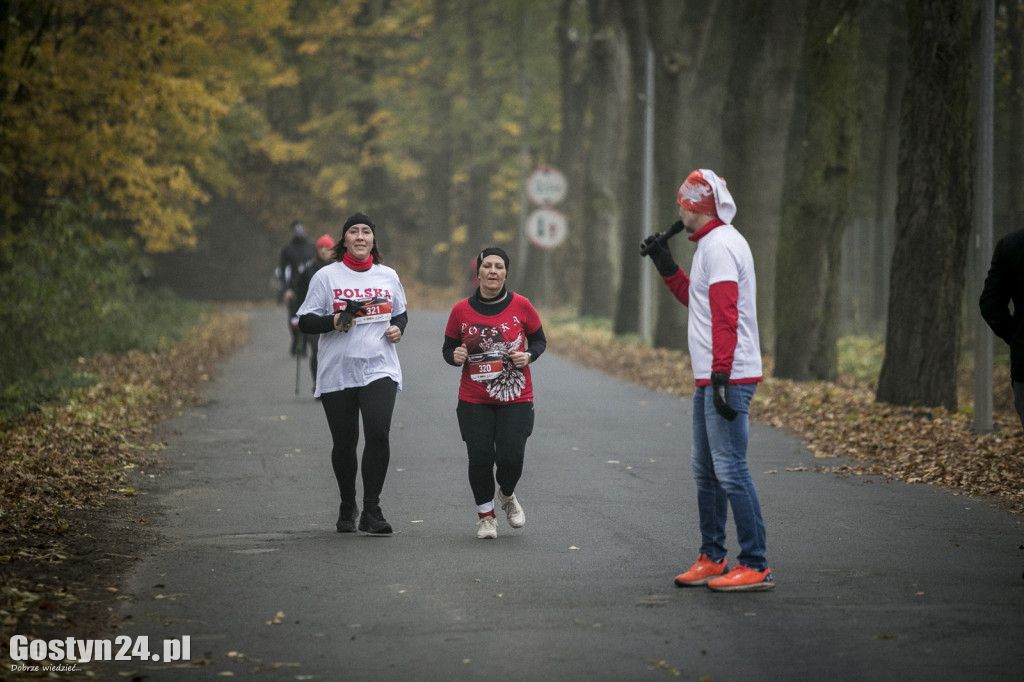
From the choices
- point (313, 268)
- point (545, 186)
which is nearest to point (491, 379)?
point (313, 268)

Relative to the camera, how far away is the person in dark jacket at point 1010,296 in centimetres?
687

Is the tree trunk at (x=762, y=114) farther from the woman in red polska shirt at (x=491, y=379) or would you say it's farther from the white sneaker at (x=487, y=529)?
the white sneaker at (x=487, y=529)

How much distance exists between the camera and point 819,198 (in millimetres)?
17766

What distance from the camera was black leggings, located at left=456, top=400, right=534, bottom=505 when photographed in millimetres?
8203

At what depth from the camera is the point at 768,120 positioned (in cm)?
2302

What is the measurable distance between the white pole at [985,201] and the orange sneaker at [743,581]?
279 inches

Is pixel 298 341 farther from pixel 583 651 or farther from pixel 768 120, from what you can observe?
pixel 583 651

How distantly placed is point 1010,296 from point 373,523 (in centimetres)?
410

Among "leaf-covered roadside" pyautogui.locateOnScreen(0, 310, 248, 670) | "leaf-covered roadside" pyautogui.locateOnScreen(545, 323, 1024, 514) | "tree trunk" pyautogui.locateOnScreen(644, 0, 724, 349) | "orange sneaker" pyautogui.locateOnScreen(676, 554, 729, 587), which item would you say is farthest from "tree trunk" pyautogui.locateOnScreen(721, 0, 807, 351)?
"orange sneaker" pyautogui.locateOnScreen(676, 554, 729, 587)

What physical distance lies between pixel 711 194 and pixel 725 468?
1.43 metres

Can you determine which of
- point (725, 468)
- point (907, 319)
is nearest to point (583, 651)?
point (725, 468)

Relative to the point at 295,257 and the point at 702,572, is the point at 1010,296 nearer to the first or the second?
the point at 702,572

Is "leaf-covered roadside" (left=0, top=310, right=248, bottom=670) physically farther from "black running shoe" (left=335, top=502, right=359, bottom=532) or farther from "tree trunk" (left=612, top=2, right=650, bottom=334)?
"tree trunk" (left=612, top=2, right=650, bottom=334)

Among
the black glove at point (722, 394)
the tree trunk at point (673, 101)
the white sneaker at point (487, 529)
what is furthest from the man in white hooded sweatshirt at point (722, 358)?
the tree trunk at point (673, 101)
